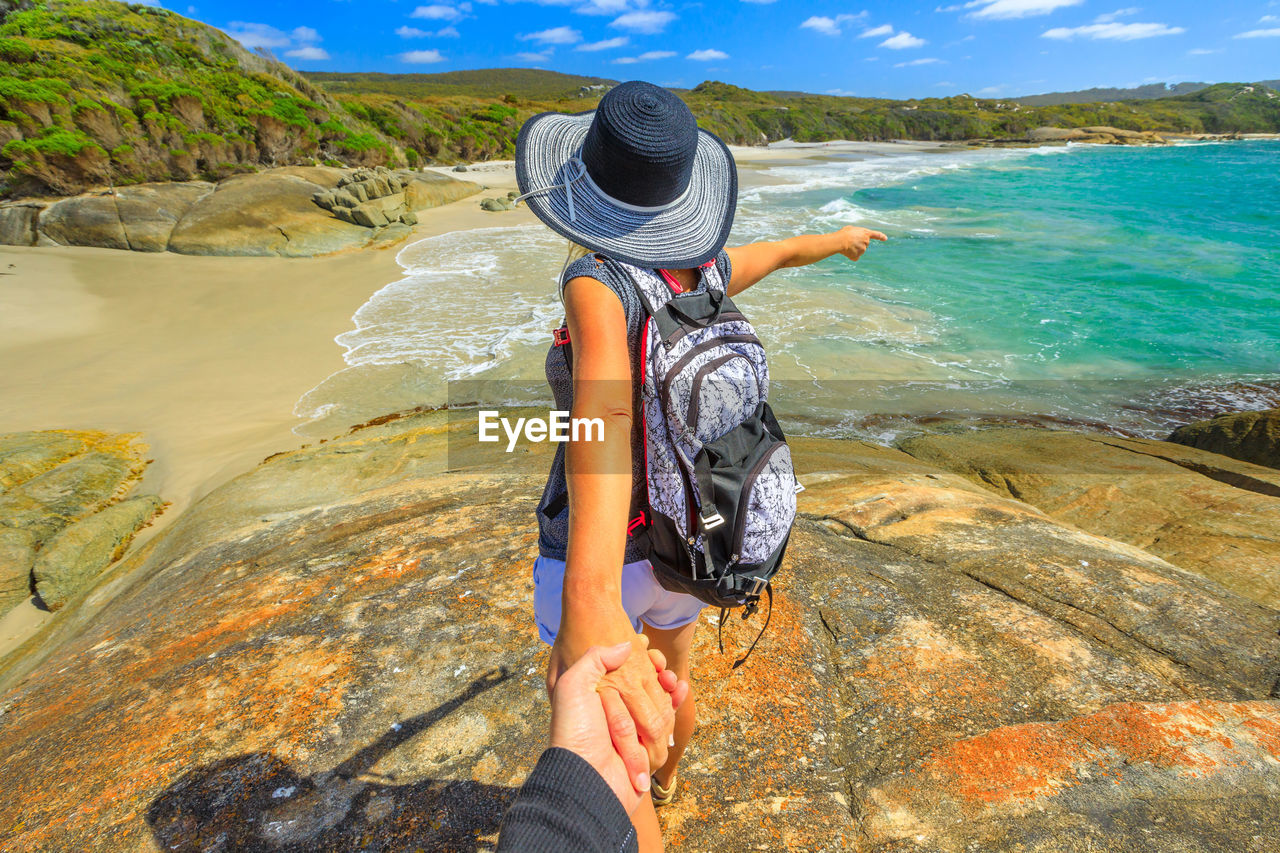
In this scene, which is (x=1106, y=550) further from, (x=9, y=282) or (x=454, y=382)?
(x=9, y=282)

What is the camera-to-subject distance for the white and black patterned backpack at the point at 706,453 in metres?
1.25

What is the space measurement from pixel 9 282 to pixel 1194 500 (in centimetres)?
1721

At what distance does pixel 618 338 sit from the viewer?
1.11 meters

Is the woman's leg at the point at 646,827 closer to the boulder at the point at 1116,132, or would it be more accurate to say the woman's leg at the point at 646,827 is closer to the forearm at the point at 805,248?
the forearm at the point at 805,248

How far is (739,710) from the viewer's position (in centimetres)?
216

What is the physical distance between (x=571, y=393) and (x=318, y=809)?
1.50 metres

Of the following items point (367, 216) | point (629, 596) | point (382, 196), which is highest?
point (382, 196)

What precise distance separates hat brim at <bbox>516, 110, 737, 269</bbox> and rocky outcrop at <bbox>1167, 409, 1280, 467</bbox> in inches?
256

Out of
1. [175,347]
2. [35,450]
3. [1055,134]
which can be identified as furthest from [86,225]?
[1055,134]

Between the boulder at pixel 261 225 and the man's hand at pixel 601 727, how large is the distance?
1583 centimetres

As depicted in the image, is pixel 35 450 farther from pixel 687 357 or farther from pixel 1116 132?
pixel 1116 132

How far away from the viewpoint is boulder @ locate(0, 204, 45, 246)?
1388 cm

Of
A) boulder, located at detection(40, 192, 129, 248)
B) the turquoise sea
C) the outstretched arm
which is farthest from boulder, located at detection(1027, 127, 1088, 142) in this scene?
the outstretched arm

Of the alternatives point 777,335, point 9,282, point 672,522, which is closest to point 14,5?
point 9,282
